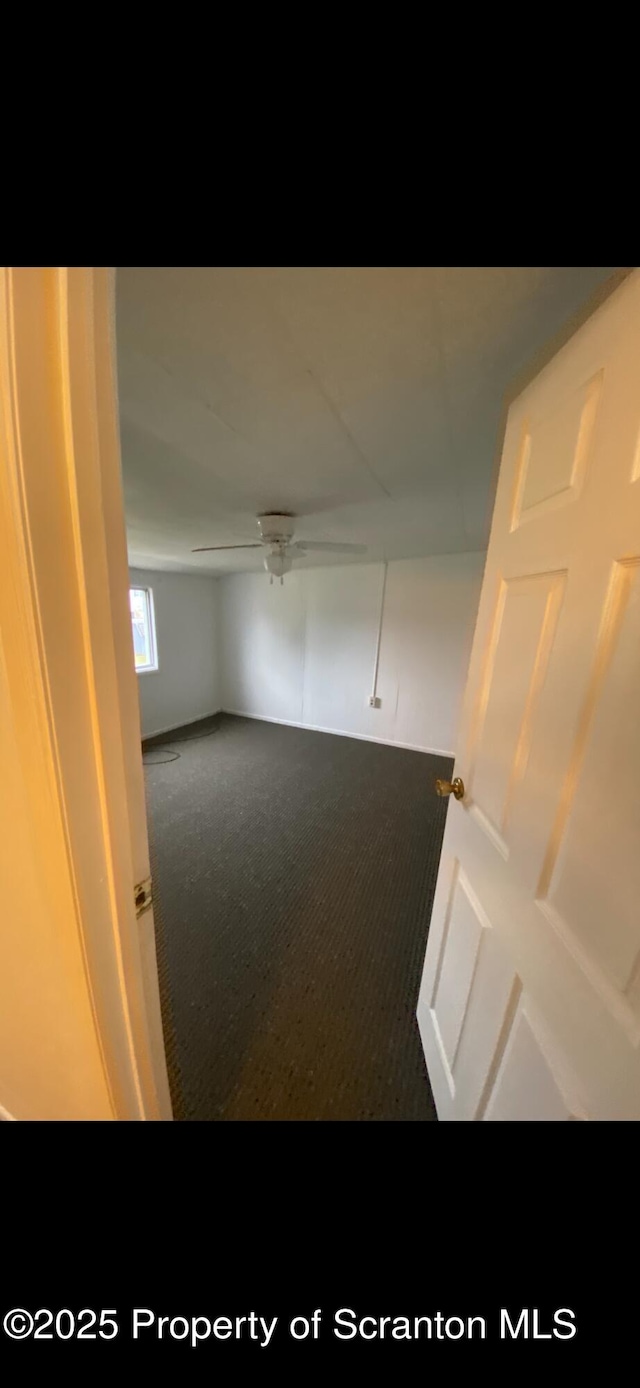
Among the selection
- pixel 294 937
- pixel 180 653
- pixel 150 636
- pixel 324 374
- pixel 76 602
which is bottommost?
pixel 294 937

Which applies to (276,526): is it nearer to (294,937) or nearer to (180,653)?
(294,937)

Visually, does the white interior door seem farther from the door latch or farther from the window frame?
the window frame

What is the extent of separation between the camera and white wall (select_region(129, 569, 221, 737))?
3930mm

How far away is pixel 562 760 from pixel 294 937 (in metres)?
1.52

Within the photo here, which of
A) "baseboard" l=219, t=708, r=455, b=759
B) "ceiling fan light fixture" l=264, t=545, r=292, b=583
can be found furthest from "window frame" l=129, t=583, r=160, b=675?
"ceiling fan light fixture" l=264, t=545, r=292, b=583

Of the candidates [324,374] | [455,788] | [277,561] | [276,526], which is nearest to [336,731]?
[277,561]

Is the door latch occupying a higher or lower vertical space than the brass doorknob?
lower

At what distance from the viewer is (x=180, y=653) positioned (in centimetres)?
421

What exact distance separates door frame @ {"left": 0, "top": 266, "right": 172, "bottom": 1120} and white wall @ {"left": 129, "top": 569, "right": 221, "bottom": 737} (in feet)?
11.7

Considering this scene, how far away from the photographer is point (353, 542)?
2672mm

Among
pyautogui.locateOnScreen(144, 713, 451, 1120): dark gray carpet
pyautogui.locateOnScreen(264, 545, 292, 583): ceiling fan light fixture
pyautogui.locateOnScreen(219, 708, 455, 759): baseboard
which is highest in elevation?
pyautogui.locateOnScreen(264, 545, 292, 583): ceiling fan light fixture
